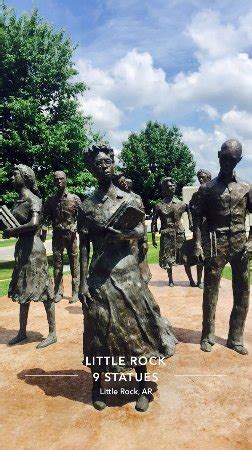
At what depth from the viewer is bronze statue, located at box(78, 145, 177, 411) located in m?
3.69

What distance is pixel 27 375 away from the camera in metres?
4.83

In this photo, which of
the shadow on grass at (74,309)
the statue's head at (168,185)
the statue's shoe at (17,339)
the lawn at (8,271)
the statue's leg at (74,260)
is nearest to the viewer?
the statue's shoe at (17,339)

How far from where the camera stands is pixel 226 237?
514 centimetres

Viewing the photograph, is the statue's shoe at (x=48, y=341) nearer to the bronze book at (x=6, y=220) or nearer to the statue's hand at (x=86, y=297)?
the bronze book at (x=6, y=220)

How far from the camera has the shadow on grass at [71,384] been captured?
13.6 feet

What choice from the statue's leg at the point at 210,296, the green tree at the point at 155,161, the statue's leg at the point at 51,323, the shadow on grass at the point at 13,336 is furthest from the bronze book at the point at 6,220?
the green tree at the point at 155,161

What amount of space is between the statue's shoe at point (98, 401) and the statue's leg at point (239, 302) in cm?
226

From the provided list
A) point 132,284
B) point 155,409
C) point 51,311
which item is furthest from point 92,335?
point 51,311

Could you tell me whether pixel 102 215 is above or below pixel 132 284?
above

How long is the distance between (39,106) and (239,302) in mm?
11246

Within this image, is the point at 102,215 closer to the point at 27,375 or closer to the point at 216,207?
the point at 216,207

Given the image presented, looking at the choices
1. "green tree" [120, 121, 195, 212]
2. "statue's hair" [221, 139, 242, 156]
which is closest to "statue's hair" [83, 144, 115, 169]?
"statue's hair" [221, 139, 242, 156]

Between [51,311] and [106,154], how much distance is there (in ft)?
10.2

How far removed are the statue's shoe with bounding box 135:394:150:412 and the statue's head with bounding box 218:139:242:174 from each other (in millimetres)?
3052
